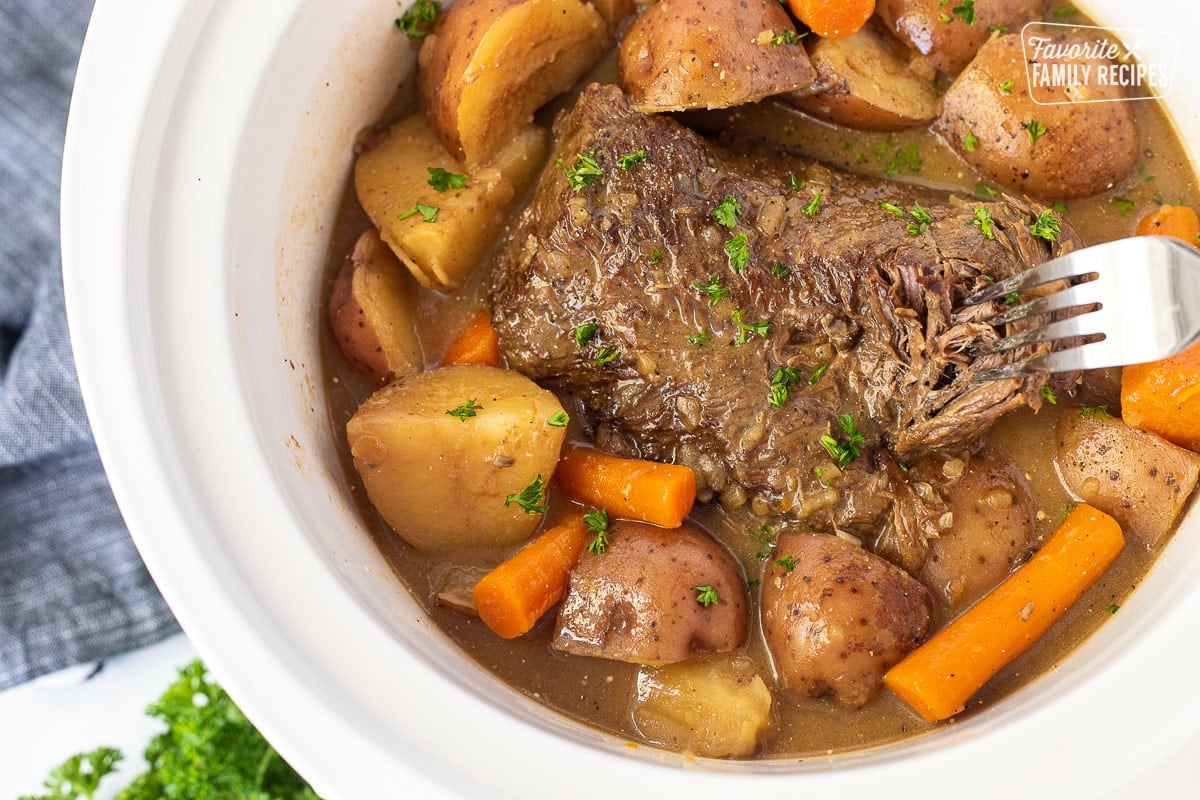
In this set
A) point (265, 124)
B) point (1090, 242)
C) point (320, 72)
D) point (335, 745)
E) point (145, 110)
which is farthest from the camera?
point (1090, 242)

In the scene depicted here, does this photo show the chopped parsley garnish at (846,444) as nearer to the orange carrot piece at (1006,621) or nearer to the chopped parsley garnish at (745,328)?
the chopped parsley garnish at (745,328)

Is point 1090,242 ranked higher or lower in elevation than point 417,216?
lower

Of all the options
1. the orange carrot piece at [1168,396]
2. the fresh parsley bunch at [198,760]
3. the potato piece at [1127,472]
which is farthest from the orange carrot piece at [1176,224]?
the fresh parsley bunch at [198,760]

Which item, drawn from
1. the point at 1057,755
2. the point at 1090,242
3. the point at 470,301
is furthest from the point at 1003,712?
the point at 470,301

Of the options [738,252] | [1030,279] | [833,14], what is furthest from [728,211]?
[1030,279]

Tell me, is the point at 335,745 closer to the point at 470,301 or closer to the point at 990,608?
the point at 470,301

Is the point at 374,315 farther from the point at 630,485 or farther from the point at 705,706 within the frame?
the point at 705,706
